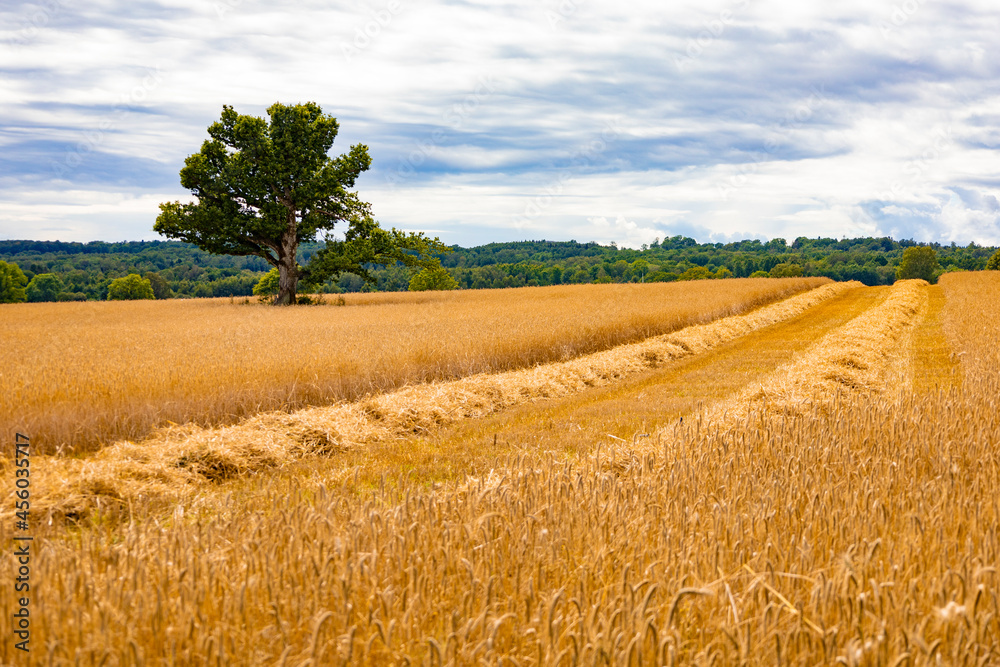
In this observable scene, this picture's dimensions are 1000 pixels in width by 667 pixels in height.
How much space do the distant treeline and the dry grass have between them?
46574mm

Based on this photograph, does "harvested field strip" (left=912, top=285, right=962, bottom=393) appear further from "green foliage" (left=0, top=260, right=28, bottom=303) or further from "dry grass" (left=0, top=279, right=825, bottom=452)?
"green foliage" (left=0, top=260, right=28, bottom=303)

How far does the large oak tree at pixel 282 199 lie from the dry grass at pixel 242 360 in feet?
38.6

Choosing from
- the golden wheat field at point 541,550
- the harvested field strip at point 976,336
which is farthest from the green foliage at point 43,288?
the harvested field strip at point 976,336

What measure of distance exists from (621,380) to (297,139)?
26.3 metres

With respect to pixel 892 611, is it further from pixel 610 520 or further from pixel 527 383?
pixel 527 383

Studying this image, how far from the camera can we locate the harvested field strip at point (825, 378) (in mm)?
8930

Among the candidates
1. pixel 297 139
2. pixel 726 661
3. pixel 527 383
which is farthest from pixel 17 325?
pixel 726 661

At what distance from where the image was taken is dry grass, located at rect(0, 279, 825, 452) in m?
8.24

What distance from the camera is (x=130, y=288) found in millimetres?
73688

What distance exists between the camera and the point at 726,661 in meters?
2.70

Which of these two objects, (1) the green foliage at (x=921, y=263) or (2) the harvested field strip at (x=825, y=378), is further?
(1) the green foliage at (x=921, y=263)

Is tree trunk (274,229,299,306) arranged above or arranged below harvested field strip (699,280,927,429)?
above

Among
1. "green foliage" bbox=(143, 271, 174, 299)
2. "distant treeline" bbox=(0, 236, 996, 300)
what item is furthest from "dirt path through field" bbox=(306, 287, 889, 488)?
"green foliage" bbox=(143, 271, 174, 299)

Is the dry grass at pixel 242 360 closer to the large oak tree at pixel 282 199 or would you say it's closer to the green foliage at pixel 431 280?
the large oak tree at pixel 282 199
